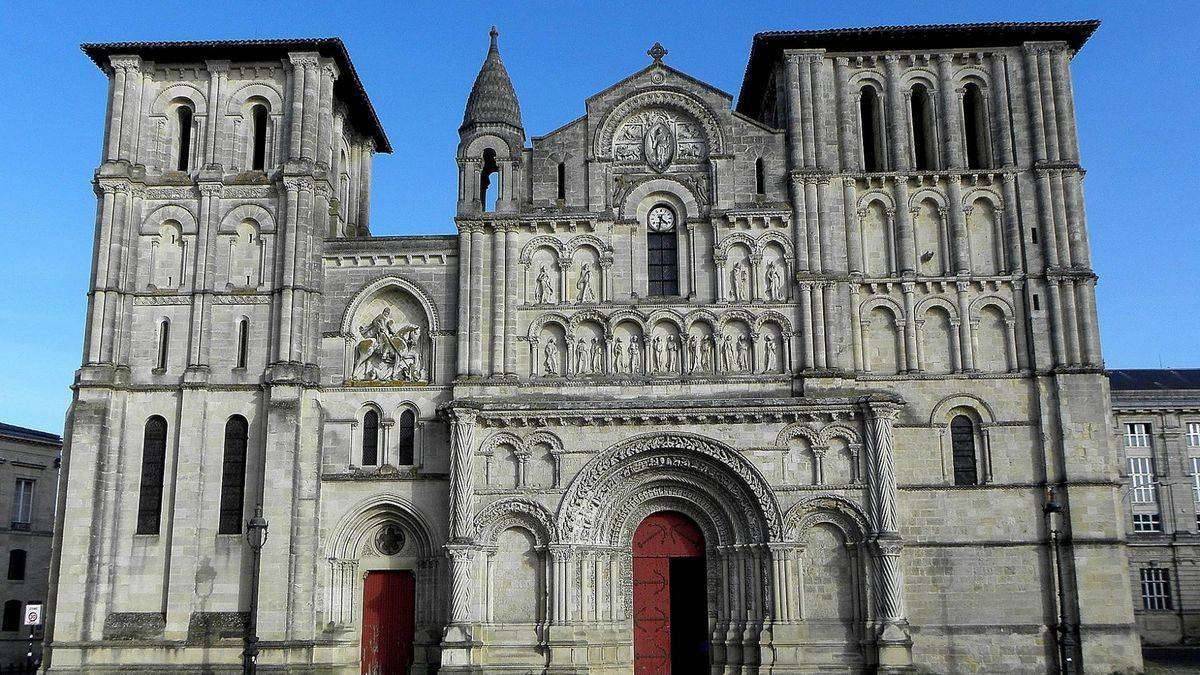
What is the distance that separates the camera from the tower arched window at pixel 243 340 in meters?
30.5

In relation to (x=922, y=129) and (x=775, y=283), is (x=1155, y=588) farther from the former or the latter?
(x=775, y=283)

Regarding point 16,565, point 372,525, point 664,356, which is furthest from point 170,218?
point 16,565

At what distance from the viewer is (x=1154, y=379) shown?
190 ft

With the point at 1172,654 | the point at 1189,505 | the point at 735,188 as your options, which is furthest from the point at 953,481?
the point at 1189,505

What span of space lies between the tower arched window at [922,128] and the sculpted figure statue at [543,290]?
1103 cm

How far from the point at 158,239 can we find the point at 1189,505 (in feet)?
159

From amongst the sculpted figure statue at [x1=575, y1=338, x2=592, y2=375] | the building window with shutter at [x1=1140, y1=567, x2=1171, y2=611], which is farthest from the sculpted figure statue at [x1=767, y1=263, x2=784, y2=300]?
the building window with shutter at [x1=1140, y1=567, x2=1171, y2=611]

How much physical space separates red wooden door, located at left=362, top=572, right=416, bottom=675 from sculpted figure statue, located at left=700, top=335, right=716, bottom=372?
32.5ft

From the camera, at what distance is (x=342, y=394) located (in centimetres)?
3061

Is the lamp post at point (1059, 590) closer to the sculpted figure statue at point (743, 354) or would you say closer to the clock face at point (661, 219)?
the sculpted figure statue at point (743, 354)

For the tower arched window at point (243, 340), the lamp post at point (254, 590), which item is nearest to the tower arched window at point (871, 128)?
the tower arched window at point (243, 340)

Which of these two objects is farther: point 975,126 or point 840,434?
point 975,126

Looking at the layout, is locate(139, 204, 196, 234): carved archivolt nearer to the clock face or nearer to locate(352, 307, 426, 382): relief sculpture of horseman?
locate(352, 307, 426, 382): relief sculpture of horseman

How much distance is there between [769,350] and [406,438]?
34.0 feet
